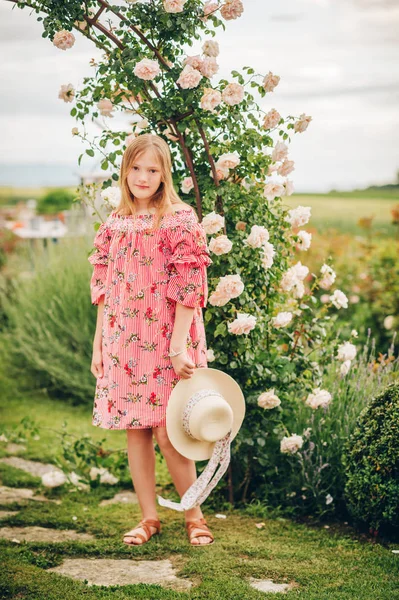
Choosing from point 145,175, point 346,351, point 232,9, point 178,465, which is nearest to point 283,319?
point 346,351

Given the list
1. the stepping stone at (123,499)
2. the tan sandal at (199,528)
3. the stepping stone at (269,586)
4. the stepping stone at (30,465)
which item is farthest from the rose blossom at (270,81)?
the stepping stone at (30,465)

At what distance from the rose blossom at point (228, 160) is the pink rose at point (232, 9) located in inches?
23.2

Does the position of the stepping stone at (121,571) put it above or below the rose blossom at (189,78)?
below

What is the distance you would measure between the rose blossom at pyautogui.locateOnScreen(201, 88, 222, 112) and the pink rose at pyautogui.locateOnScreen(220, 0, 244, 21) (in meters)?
0.35

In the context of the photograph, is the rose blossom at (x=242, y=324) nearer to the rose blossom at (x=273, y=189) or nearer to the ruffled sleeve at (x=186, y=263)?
the ruffled sleeve at (x=186, y=263)

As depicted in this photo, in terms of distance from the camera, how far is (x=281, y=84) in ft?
10.7

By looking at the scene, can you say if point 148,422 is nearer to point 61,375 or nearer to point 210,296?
point 210,296

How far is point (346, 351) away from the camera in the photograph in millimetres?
3523

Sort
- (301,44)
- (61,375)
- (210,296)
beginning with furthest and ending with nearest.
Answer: (61,375) → (301,44) → (210,296)

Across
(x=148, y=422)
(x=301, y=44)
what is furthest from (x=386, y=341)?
(x=148, y=422)

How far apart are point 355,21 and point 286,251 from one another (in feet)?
11.2

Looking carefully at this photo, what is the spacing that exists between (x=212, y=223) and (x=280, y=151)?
49 centimetres

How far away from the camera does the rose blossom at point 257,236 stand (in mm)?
3180

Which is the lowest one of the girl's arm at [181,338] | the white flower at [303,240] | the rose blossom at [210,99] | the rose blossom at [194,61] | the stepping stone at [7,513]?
the stepping stone at [7,513]
